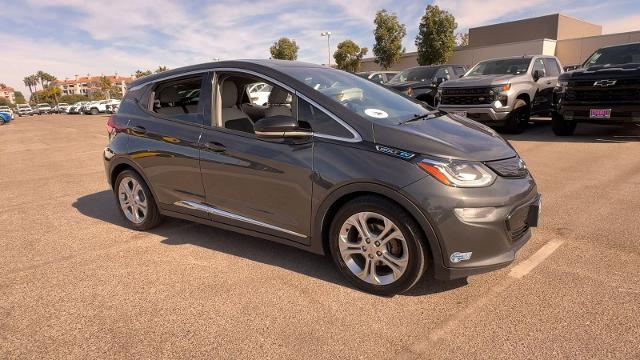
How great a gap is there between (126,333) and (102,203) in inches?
141

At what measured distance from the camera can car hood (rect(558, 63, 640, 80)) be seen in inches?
317

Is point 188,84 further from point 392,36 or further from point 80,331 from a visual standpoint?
point 392,36

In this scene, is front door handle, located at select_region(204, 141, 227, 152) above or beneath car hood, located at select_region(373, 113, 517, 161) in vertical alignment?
beneath

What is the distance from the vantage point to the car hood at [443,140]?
113 inches

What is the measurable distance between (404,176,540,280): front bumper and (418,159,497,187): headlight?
0.04 meters

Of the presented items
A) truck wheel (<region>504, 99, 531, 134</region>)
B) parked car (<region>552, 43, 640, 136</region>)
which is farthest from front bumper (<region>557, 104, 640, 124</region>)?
truck wheel (<region>504, 99, 531, 134</region>)

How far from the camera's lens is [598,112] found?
27.7ft

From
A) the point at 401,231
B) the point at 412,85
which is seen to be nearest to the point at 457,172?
the point at 401,231

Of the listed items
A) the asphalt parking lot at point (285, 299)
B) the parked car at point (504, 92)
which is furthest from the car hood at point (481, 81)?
the asphalt parking lot at point (285, 299)

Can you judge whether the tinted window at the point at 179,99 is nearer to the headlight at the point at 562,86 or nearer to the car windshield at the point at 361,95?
the car windshield at the point at 361,95

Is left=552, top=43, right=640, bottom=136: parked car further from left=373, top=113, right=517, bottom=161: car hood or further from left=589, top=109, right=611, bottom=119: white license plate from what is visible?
left=373, top=113, right=517, bottom=161: car hood

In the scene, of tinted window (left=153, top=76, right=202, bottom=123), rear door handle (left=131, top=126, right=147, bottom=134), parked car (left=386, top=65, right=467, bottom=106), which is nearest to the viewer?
tinted window (left=153, top=76, right=202, bottom=123)

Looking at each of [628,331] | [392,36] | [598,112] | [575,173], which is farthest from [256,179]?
[392,36]

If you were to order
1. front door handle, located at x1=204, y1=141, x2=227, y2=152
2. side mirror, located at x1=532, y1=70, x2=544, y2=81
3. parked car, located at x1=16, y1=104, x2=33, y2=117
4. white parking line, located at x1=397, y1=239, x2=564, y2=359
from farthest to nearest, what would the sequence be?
parked car, located at x1=16, y1=104, x2=33, y2=117, side mirror, located at x1=532, y1=70, x2=544, y2=81, front door handle, located at x1=204, y1=141, x2=227, y2=152, white parking line, located at x1=397, y1=239, x2=564, y2=359
